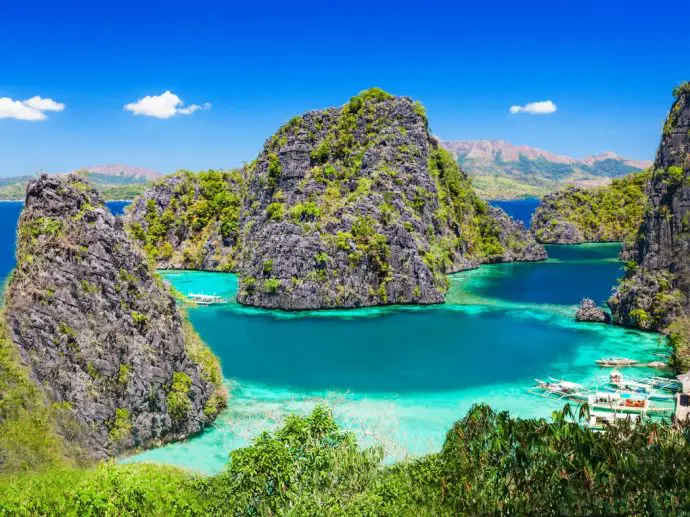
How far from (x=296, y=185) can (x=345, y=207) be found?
661 inches

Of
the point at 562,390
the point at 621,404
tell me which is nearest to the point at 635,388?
the point at 621,404

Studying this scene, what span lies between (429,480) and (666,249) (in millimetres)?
45855

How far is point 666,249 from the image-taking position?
2203 inches

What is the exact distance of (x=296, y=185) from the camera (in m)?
89.4

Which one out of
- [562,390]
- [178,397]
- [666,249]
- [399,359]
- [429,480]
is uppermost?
[666,249]

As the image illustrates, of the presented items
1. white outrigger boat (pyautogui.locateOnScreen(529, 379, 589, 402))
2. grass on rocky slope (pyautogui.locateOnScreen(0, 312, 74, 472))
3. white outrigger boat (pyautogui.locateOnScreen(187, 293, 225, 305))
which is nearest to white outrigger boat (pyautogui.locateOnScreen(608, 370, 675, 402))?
white outrigger boat (pyautogui.locateOnScreen(529, 379, 589, 402))

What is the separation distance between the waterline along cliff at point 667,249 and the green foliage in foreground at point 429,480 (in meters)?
36.8

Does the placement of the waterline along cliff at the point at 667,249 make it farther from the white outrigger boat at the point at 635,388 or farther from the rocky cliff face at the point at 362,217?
the rocky cliff face at the point at 362,217

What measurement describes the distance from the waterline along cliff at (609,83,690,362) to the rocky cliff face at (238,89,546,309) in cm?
2166

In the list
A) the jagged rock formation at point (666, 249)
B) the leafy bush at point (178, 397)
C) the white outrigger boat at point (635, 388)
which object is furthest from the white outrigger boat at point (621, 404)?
the leafy bush at point (178, 397)

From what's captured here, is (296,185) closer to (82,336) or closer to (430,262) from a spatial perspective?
(430,262)

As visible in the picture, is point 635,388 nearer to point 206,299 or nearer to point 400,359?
point 400,359

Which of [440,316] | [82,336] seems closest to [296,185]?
[440,316]

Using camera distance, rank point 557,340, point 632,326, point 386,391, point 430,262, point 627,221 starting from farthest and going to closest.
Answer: point 627,221
point 430,262
point 632,326
point 557,340
point 386,391
